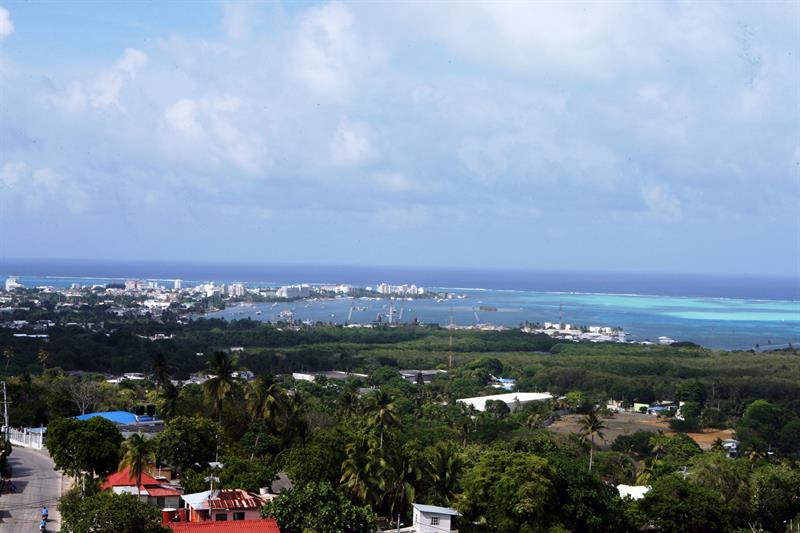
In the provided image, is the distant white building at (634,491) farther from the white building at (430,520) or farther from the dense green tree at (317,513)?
the dense green tree at (317,513)

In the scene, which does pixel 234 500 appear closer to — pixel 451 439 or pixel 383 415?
pixel 383 415

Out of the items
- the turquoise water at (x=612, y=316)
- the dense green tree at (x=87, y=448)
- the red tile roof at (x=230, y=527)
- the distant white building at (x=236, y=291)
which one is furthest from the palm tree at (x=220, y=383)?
the distant white building at (x=236, y=291)

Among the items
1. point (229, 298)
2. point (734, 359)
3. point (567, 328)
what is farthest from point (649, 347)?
point (229, 298)

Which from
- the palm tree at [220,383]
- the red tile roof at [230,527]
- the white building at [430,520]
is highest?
the palm tree at [220,383]

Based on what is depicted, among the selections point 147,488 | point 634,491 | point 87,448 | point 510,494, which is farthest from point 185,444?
point 634,491

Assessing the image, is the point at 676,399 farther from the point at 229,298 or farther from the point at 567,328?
the point at 229,298
